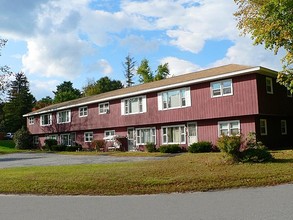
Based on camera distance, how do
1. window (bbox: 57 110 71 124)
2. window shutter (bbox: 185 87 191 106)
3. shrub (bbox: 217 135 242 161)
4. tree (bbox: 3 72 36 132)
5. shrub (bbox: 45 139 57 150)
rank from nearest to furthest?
shrub (bbox: 217 135 242 161) → window shutter (bbox: 185 87 191 106) → window (bbox: 57 110 71 124) → shrub (bbox: 45 139 57 150) → tree (bbox: 3 72 36 132)

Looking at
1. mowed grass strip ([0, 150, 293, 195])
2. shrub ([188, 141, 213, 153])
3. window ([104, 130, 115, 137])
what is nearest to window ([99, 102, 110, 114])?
window ([104, 130, 115, 137])

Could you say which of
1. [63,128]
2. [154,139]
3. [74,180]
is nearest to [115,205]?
[74,180]

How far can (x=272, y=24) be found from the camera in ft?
75.5

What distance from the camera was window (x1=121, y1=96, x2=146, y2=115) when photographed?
117 feet

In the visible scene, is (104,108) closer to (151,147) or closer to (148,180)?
(151,147)

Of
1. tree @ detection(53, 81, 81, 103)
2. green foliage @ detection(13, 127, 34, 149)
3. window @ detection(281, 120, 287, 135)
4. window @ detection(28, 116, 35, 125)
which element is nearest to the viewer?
window @ detection(281, 120, 287, 135)

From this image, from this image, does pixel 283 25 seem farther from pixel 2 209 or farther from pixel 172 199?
pixel 2 209

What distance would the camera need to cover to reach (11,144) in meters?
60.6

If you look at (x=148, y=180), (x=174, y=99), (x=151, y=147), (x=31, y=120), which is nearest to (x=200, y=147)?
(x=174, y=99)

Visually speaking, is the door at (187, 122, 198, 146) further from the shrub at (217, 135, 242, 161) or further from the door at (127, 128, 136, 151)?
the shrub at (217, 135, 242, 161)

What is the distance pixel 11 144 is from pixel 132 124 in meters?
31.9

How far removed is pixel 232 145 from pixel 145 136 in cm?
1870

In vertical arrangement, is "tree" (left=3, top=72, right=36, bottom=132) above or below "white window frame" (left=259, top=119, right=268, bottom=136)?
above

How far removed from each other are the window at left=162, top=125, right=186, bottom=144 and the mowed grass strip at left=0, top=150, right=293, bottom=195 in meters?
15.4
